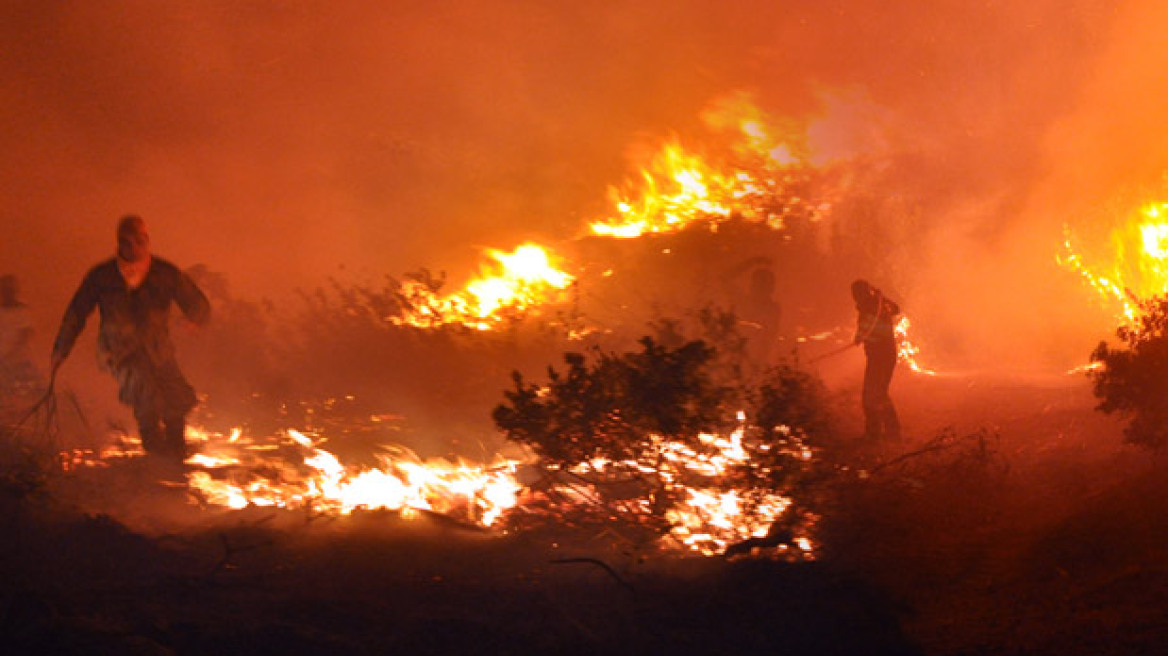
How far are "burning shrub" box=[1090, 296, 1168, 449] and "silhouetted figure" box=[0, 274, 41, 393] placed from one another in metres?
10.2

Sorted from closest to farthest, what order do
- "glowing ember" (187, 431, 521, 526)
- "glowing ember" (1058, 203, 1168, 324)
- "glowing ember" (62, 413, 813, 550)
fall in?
"glowing ember" (62, 413, 813, 550) → "glowing ember" (187, 431, 521, 526) → "glowing ember" (1058, 203, 1168, 324)

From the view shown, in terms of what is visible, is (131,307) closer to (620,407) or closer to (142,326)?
(142,326)

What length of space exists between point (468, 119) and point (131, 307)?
6.17 metres

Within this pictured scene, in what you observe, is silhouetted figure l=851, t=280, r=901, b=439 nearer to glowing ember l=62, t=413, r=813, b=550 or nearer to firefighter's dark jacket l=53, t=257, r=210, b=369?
glowing ember l=62, t=413, r=813, b=550

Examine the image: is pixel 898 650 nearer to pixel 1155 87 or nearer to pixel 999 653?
pixel 999 653

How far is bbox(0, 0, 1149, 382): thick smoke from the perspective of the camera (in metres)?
11.9

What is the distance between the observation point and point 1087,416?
8984 millimetres

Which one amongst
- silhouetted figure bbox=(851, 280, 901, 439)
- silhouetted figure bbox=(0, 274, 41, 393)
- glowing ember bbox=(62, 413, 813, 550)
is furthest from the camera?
silhouetted figure bbox=(0, 274, 41, 393)

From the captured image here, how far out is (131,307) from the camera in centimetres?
724

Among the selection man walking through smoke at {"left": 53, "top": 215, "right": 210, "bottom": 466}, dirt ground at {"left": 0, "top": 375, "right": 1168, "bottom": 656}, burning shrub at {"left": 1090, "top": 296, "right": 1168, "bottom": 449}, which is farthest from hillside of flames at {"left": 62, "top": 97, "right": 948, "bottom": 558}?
burning shrub at {"left": 1090, "top": 296, "right": 1168, "bottom": 449}

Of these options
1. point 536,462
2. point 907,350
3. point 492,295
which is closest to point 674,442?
point 536,462

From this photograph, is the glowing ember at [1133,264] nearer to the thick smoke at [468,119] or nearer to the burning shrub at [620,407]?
the thick smoke at [468,119]

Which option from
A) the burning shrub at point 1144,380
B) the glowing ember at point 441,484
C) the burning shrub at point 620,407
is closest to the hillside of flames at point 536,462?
the glowing ember at point 441,484

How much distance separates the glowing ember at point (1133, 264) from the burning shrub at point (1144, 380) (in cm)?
297
